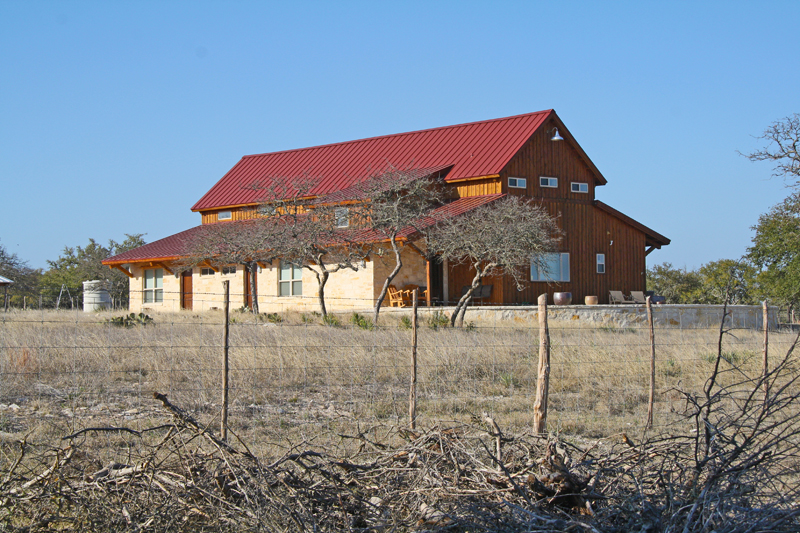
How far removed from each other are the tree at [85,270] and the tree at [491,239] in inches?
870

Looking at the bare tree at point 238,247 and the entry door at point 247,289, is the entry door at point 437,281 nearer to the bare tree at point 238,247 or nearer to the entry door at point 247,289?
the bare tree at point 238,247

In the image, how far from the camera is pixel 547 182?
27.5 metres

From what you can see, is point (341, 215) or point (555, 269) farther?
point (555, 269)

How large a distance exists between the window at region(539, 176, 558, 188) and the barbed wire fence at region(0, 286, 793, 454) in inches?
495

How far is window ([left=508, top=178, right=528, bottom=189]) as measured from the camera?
26.8 meters

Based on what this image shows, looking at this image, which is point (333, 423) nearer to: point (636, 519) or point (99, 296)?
point (636, 519)

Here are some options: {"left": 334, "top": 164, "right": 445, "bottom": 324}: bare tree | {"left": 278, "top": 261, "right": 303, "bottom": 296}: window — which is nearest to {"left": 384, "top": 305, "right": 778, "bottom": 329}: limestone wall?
{"left": 334, "top": 164, "right": 445, "bottom": 324}: bare tree

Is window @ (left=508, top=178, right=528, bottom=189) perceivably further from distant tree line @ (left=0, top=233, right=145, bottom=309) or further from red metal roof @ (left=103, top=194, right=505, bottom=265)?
distant tree line @ (left=0, top=233, right=145, bottom=309)

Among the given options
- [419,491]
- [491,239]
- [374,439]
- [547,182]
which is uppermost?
[547,182]

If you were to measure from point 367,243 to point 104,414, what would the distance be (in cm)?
1486

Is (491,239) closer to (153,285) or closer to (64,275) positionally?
(153,285)

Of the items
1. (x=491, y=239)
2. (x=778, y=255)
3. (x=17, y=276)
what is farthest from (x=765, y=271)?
(x=17, y=276)

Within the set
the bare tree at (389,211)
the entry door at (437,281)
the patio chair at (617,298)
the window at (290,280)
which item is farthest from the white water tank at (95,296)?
the patio chair at (617,298)

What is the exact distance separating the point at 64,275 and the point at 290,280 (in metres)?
24.4
